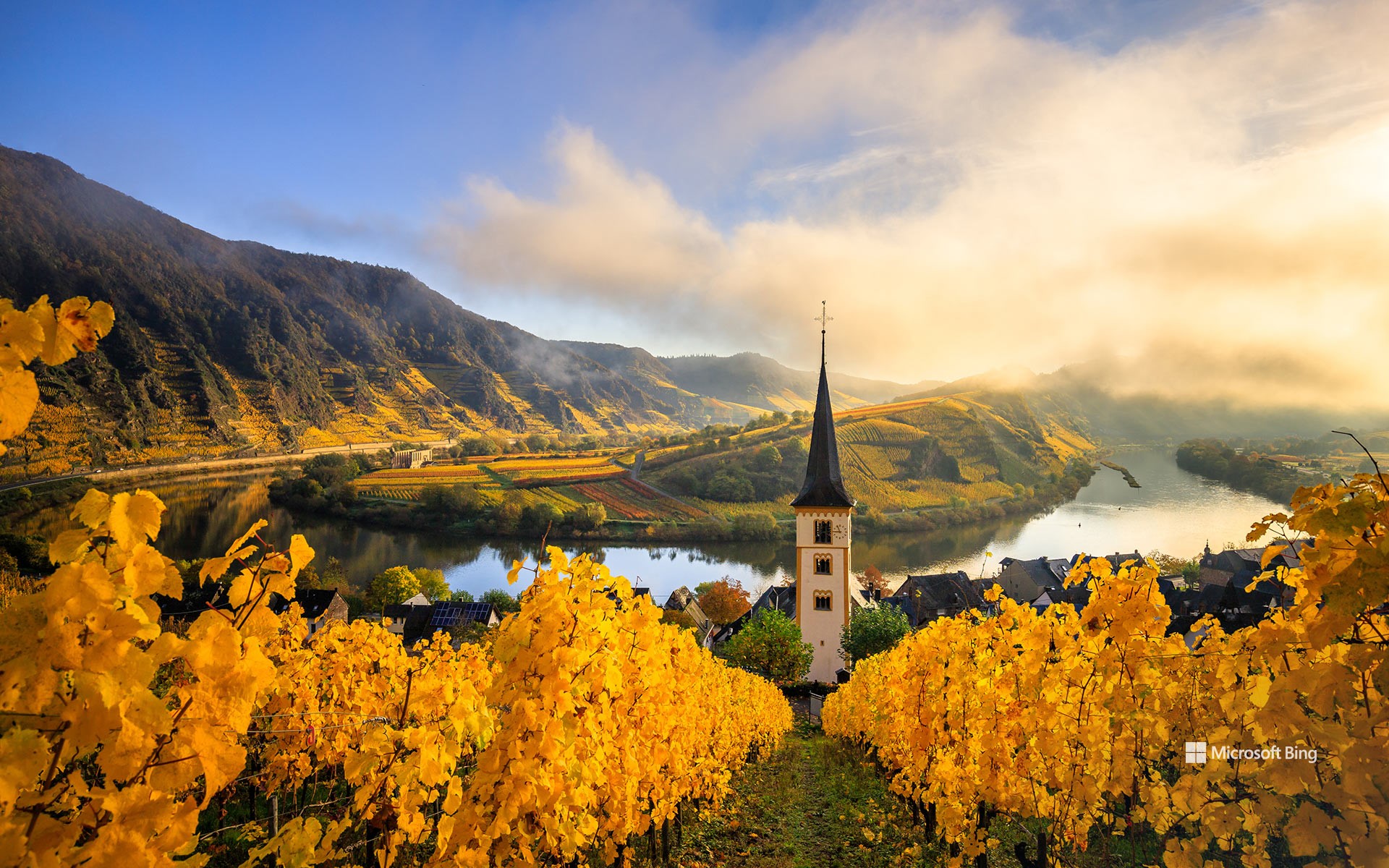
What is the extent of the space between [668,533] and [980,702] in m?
68.5

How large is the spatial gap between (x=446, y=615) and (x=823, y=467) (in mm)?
21847

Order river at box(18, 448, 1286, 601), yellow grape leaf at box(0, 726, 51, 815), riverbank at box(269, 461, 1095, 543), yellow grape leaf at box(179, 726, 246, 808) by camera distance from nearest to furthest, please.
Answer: yellow grape leaf at box(0, 726, 51, 815), yellow grape leaf at box(179, 726, 246, 808), river at box(18, 448, 1286, 601), riverbank at box(269, 461, 1095, 543)

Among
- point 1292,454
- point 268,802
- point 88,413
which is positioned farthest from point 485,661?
point 88,413

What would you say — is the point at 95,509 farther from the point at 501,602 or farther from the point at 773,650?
the point at 501,602

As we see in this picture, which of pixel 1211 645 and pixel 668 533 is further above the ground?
pixel 1211 645

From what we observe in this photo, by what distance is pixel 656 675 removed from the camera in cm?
516

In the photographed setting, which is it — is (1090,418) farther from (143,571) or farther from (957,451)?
(143,571)

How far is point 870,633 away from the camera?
84.6 feet

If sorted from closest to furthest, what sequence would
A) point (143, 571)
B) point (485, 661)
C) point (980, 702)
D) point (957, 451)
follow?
point (143, 571) → point (980, 702) → point (485, 661) → point (957, 451)

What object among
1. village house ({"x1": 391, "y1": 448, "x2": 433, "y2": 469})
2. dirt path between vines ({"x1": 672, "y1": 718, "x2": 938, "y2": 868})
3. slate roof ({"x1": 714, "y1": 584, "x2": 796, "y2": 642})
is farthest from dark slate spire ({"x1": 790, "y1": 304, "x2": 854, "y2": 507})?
village house ({"x1": 391, "y1": 448, "x2": 433, "y2": 469})

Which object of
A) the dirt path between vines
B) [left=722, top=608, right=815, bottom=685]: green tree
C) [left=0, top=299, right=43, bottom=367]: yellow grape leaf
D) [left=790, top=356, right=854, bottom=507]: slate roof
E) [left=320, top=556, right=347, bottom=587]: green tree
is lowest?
[left=320, top=556, right=347, bottom=587]: green tree

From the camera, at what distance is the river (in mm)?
58062

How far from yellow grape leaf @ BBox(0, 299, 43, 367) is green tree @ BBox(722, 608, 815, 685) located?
25.7 m

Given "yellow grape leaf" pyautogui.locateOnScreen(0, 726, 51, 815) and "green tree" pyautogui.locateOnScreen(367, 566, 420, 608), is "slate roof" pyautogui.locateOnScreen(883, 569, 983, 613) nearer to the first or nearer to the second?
"green tree" pyautogui.locateOnScreen(367, 566, 420, 608)
